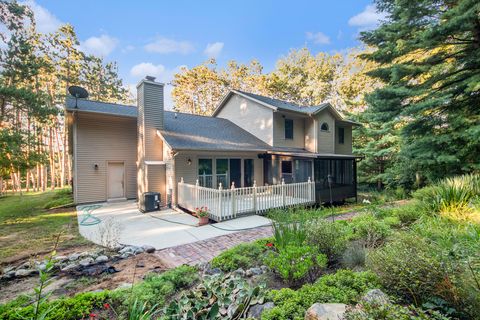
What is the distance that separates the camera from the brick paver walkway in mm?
4685

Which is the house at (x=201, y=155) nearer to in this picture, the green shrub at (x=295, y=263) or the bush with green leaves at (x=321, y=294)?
the green shrub at (x=295, y=263)

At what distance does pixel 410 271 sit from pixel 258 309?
174cm

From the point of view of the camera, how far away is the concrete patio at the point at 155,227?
240 inches

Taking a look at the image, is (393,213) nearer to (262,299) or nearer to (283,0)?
(262,299)

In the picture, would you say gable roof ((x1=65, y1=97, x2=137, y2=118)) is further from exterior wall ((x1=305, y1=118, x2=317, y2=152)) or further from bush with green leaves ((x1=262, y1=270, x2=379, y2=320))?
bush with green leaves ((x1=262, y1=270, x2=379, y2=320))

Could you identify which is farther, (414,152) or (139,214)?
(414,152)

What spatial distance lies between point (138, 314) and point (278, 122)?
1253 cm

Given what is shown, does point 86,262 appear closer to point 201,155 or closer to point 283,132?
point 201,155

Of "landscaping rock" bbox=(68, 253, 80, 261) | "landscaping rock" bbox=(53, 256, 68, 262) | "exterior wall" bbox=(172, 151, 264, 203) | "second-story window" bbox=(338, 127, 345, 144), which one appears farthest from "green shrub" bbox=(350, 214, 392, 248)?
"second-story window" bbox=(338, 127, 345, 144)

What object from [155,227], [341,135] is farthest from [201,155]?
[341,135]

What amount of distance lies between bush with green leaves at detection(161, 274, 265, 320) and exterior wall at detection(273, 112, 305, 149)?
36.0 ft

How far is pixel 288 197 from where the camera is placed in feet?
31.7

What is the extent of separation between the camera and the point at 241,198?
27.6 feet

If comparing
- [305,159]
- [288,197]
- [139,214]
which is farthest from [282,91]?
[139,214]
